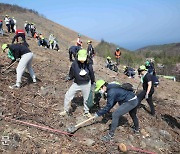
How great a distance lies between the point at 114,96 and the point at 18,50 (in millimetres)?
3393

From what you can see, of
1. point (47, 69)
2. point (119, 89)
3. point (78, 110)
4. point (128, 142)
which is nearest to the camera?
point (119, 89)

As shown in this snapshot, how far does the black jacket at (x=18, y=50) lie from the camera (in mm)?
7793

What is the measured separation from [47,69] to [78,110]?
13.7 ft

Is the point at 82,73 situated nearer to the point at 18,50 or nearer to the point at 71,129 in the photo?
the point at 71,129

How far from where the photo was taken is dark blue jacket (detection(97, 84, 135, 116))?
6016mm

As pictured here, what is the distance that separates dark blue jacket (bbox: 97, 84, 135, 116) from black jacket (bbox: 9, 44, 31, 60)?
122 inches

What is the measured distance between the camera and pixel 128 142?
6.64 meters

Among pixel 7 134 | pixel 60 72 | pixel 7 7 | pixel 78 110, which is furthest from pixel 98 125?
pixel 7 7

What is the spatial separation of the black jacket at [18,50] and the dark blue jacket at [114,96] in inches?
122

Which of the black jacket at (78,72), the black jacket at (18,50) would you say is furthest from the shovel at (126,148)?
the black jacket at (18,50)

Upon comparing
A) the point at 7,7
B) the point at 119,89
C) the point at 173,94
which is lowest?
the point at 173,94

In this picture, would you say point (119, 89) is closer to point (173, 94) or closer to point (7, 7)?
point (173, 94)

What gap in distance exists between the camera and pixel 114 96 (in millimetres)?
A: 6059

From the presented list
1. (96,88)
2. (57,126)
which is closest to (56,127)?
→ (57,126)
